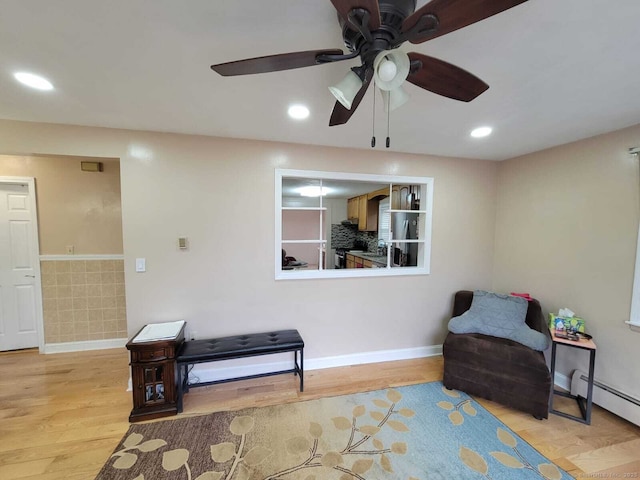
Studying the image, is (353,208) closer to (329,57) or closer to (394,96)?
(394,96)

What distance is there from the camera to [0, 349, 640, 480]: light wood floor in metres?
1.78

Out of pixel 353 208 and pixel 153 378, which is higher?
pixel 353 208

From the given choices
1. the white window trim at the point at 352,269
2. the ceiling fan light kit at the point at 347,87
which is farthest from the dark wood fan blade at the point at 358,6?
the white window trim at the point at 352,269

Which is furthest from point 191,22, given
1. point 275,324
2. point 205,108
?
point 275,324

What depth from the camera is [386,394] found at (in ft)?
8.23

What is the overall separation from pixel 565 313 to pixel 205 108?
3.55 meters

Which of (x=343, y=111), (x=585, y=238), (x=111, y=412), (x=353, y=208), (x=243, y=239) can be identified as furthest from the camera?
(x=353, y=208)

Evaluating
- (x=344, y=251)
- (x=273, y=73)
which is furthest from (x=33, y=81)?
(x=344, y=251)

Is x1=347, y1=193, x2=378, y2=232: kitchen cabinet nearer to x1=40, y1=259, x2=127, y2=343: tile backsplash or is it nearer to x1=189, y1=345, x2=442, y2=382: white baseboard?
x1=189, y1=345, x2=442, y2=382: white baseboard

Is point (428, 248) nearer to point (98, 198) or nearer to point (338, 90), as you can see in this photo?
point (338, 90)

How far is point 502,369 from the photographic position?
2.32 m

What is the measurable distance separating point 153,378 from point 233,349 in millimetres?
651

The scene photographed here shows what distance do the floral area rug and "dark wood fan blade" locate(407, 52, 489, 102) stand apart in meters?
2.24

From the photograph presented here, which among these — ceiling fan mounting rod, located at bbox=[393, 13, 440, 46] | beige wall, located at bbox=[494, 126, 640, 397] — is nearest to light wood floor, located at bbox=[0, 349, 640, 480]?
beige wall, located at bbox=[494, 126, 640, 397]
